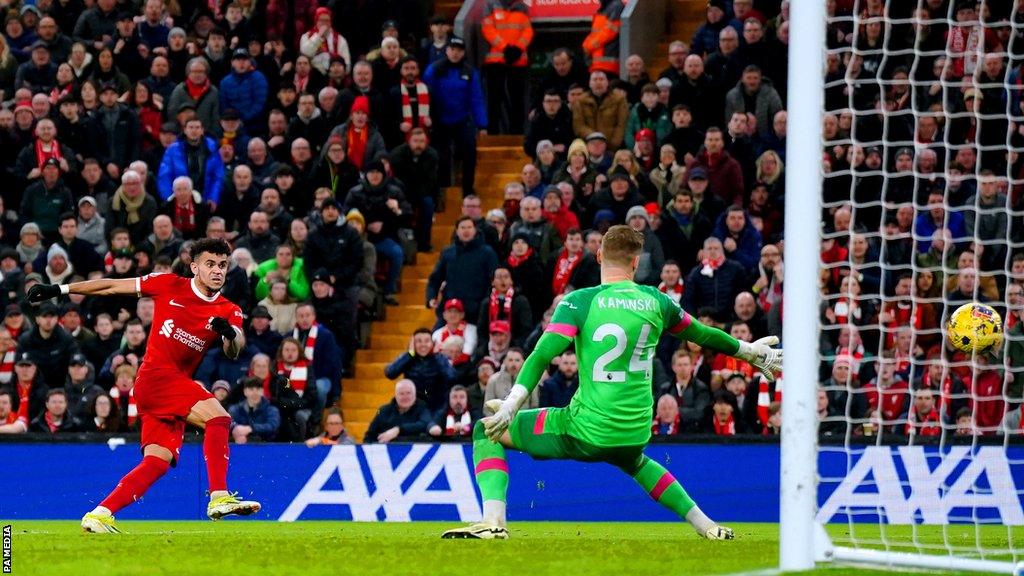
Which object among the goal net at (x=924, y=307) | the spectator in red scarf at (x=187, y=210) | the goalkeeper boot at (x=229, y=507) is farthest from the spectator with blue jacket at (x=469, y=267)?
A: the goalkeeper boot at (x=229, y=507)

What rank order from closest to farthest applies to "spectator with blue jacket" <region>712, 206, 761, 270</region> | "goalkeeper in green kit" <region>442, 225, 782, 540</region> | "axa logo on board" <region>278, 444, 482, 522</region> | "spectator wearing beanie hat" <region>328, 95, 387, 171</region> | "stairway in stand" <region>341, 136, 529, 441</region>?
"goalkeeper in green kit" <region>442, 225, 782, 540</region> → "axa logo on board" <region>278, 444, 482, 522</region> → "spectator with blue jacket" <region>712, 206, 761, 270</region> → "stairway in stand" <region>341, 136, 529, 441</region> → "spectator wearing beanie hat" <region>328, 95, 387, 171</region>

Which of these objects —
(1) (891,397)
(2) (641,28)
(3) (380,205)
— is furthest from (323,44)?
(1) (891,397)

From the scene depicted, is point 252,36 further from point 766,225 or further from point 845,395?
point 845,395

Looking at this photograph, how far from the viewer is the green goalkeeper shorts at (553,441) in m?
9.39

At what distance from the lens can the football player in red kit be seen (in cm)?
1143

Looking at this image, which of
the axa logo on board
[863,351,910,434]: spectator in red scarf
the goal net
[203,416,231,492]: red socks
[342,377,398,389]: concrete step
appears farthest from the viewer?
[342,377,398,389]: concrete step

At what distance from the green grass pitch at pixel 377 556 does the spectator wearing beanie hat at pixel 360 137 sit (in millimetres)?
9692

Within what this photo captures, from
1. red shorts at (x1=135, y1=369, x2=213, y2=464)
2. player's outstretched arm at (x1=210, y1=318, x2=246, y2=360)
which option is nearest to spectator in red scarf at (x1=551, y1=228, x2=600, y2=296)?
red shorts at (x1=135, y1=369, x2=213, y2=464)

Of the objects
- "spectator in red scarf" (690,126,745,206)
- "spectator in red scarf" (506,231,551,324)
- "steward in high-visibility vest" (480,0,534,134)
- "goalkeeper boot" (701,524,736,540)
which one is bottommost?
"goalkeeper boot" (701,524,736,540)

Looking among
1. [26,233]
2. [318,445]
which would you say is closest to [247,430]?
[318,445]

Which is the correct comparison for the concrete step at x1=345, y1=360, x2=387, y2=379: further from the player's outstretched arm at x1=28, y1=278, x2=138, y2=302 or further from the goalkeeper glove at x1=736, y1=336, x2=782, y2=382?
the goalkeeper glove at x1=736, y1=336, x2=782, y2=382

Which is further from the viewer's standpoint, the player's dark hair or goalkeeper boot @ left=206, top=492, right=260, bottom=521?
the player's dark hair

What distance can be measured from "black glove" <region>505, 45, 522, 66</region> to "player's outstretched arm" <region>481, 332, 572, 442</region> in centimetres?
1256

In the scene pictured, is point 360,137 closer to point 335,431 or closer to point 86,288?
point 335,431
